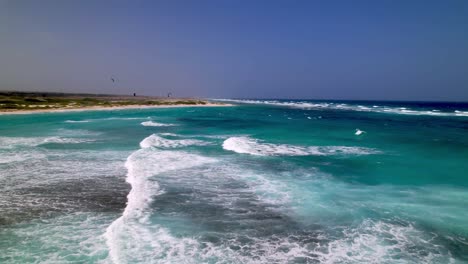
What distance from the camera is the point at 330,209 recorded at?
39.1 feet

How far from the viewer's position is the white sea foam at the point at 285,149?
23.8 m

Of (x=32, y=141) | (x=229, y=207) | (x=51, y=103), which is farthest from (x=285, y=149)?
(x=51, y=103)

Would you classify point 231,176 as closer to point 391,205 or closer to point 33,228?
point 391,205

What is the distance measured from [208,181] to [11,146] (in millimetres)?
17839

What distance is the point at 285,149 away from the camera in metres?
25.5

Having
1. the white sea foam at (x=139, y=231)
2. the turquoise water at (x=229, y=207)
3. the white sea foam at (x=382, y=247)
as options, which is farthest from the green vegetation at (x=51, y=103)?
the white sea foam at (x=382, y=247)

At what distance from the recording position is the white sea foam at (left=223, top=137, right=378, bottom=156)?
78.0 feet

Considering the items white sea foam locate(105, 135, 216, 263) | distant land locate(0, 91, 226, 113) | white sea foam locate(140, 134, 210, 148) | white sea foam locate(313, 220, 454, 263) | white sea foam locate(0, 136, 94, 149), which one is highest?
distant land locate(0, 91, 226, 113)

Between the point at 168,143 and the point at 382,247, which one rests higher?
the point at 382,247

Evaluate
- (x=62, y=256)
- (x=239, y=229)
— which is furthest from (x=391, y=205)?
(x=62, y=256)

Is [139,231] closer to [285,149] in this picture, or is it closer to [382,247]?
[382,247]

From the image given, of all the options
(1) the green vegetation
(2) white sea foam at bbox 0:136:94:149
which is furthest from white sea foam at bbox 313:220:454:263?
(1) the green vegetation

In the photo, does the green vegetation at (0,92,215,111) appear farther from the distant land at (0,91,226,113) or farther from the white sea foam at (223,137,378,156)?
the white sea foam at (223,137,378,156)

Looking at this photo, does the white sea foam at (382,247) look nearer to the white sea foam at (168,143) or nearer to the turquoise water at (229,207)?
the turquoise water at (229,207)
